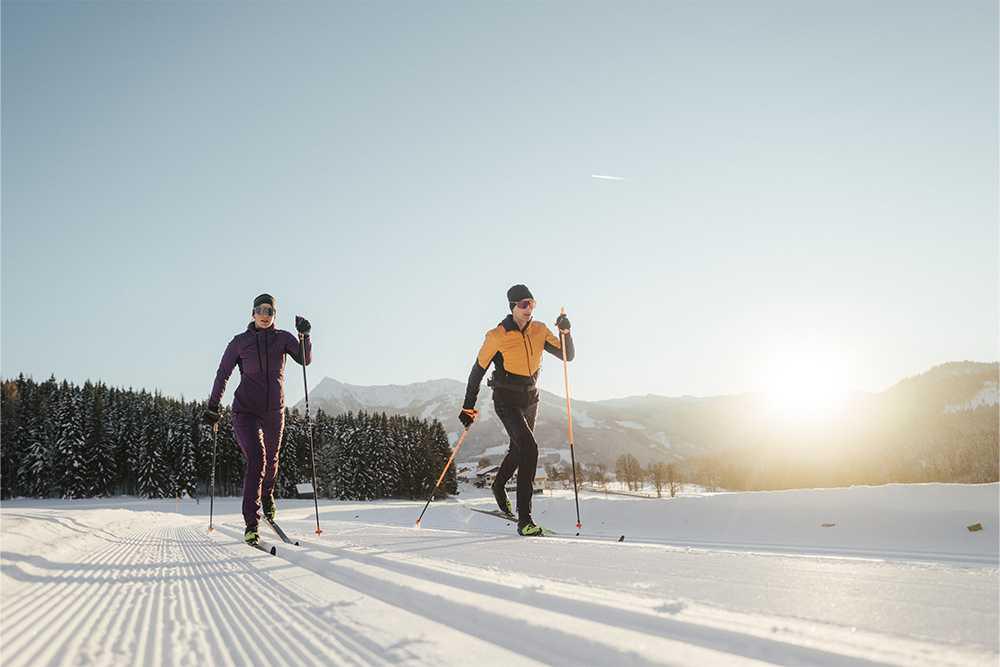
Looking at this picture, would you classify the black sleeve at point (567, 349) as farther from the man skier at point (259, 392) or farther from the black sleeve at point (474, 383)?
the man skier at point (259, 392)

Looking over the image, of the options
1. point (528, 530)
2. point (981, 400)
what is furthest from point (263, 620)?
point (981, 400)

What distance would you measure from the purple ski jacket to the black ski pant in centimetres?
232

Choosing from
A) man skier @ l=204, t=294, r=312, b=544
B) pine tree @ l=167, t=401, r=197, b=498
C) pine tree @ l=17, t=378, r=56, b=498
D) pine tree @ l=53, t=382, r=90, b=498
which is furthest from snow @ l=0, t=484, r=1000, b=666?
pine tree @ l=17, t=378, r=56, b=498

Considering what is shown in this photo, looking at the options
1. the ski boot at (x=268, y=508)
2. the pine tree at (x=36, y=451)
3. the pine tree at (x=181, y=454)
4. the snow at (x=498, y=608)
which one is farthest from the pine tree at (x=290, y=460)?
the snow at (x=498, y=608)

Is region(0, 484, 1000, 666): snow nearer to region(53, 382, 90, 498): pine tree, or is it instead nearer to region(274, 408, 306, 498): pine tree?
region(274, 408, 306, 498): pine tree

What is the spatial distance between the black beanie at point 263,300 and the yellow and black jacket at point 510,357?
234cm

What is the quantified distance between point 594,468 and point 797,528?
155m

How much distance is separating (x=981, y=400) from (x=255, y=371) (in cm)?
13203

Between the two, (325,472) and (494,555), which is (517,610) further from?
(325,472)

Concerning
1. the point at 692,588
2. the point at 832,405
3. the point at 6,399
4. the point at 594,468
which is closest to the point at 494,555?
the point at 692,588

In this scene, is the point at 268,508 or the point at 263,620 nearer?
the point at 263,620

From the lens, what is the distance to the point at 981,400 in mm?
97812

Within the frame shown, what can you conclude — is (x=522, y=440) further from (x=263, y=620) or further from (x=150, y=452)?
(x=150, y=452)

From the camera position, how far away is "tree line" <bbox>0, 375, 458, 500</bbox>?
5831 centimetres
